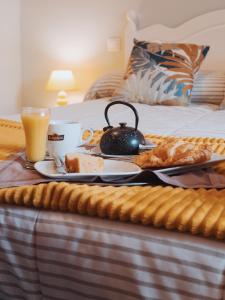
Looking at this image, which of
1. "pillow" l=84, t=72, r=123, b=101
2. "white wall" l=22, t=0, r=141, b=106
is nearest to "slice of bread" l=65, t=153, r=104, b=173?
"pillow" l=84, t=72, r=123, b=101

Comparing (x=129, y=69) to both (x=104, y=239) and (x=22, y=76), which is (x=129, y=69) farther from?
(x=104, y=239)

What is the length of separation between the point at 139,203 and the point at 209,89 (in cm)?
186

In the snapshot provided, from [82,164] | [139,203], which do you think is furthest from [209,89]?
[139,203]

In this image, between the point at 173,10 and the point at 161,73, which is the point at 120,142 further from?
the point at 173,10

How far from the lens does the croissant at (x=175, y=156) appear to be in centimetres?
89

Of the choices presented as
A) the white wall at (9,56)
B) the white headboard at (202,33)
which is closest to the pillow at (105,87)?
the white headboard at (202,33)

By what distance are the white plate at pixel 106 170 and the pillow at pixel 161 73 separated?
4.78 feet

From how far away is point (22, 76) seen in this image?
375cm

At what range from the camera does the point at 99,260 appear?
0.69 m

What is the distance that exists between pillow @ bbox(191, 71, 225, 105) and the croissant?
5.11ft

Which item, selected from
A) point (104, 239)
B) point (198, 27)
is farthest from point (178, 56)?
point (104, 239)

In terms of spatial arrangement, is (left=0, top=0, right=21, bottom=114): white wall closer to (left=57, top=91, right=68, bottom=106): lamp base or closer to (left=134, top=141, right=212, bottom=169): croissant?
A: (left=57, top=91, right=68, bottom=106): lamp base

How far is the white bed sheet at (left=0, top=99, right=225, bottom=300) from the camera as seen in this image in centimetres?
62

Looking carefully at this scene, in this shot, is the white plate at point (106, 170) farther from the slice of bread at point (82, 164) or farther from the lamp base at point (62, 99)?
the lamp base at point (62, 99)
